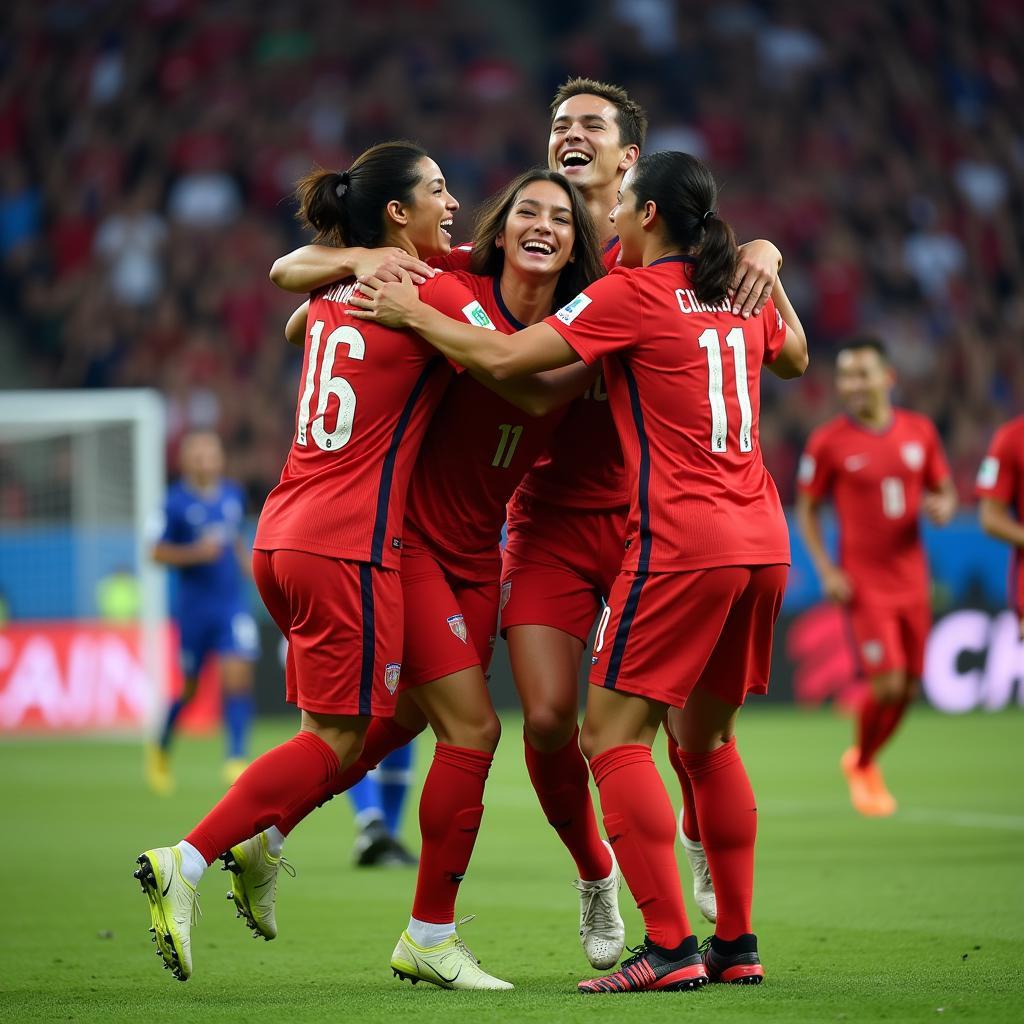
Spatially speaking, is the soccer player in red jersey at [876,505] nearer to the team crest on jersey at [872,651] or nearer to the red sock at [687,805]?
the team crest on jersey at [872,651]

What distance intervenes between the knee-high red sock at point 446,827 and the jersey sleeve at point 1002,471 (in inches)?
171

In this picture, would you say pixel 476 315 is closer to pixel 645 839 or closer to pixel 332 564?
pixel 332 564

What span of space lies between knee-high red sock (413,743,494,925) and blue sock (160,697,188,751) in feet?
21.8

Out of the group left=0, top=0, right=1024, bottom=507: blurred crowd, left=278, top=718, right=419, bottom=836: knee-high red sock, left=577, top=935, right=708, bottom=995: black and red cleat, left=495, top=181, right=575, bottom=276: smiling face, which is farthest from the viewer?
left=0, top=0, right=1024, bottom=507: blurred crowd

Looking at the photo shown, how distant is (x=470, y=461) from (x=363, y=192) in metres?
0.85

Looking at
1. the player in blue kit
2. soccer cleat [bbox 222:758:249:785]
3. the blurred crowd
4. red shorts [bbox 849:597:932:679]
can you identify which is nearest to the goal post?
the blurred crowd

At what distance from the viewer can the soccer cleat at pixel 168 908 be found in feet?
14.7

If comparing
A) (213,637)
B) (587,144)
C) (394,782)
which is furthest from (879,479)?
(587,144)

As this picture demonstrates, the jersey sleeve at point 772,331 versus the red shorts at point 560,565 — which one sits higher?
the jersey sleeve at point 772,331

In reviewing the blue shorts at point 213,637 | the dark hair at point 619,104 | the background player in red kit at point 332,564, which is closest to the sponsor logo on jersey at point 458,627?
the background player in red kit at point 332,564

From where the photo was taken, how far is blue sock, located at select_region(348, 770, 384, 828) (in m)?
7.83

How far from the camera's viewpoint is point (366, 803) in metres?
7.91

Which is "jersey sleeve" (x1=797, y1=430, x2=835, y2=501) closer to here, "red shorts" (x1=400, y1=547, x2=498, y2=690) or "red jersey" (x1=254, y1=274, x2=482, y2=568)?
"red shorts" (x1=400, y1=547, x2=498, y2=690)

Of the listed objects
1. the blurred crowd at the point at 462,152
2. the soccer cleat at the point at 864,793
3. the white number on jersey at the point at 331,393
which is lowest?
the soccer cleat at the point at 864,793
